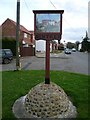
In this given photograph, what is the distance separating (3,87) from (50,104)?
3394 mm

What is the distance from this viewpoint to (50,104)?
7750 millimetres

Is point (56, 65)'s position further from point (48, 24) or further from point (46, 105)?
point (46, 105)

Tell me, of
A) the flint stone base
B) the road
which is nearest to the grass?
the flint stone base

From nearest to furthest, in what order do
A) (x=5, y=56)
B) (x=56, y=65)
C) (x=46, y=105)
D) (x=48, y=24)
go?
(x=46, y=105)
(x=48, y=24)
(x=56, y=65)
(x=5, y=56)

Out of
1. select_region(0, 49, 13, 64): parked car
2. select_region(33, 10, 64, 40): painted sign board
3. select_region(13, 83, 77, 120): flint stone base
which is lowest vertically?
select_region(13, 83, 77, 120): flint stone base

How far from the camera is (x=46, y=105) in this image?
7.75m

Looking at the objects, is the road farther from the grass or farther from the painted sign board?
the painted sign board

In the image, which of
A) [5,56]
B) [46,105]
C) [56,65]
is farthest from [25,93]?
[5,56]

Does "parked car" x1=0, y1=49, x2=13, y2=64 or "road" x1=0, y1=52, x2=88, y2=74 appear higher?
"parked car" x1=0, y1=49, x2=13, y2=64

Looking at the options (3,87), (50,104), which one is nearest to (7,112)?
(50,104)

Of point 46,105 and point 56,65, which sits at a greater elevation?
point 56,65

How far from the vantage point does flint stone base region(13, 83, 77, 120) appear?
25.3ft

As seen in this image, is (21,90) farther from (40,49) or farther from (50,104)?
(40,49)

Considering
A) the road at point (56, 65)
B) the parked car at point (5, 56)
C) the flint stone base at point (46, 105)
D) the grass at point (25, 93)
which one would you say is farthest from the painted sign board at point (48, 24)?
the parked car at point (5, 56)
